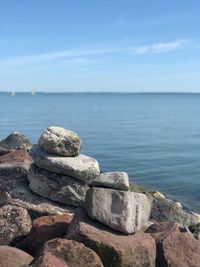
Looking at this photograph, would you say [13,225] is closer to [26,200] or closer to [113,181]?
[26,200]

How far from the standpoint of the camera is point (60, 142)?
13.6m

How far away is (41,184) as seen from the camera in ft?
44.4

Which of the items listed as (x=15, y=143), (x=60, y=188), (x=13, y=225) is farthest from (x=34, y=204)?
(x=15, y=143)

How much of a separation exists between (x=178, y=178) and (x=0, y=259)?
23.1 m

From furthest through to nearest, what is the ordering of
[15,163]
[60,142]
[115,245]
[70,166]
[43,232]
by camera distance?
[15,163] < [60,142] < [70,166] < [43,232] < [115,245]

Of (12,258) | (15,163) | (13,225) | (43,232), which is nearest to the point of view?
(12,258)

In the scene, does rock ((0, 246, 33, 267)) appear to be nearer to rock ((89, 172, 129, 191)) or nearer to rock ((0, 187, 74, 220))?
rock ((89, 172, 129, 191))

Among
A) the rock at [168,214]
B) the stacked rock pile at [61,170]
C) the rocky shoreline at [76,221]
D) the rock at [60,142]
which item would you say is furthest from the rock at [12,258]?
the rock at [168,214]

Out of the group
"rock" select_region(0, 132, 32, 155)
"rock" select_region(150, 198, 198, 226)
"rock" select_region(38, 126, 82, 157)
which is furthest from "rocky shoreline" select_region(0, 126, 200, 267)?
"rock" select_region(0, 132, 32, 155)

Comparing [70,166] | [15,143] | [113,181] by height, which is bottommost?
[15,143]

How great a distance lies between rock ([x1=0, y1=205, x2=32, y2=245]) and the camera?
11156 mm

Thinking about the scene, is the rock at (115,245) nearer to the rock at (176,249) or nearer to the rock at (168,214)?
the rock at (176,249)

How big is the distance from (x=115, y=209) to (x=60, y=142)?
126 inches

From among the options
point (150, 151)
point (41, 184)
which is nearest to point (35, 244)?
point (41, 184)
